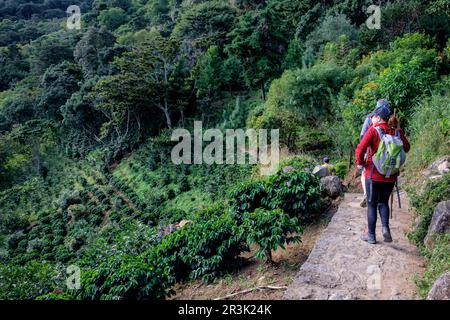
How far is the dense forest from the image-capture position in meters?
5.07

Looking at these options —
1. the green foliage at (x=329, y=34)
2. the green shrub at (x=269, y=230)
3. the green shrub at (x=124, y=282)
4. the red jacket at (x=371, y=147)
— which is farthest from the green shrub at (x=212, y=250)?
the green foliage at (x=329, y=34)

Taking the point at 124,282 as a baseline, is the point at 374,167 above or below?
above

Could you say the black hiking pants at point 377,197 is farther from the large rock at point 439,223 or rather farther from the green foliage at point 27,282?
the green foliage at point 27,282

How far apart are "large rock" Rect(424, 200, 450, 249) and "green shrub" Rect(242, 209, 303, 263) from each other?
4.49ft

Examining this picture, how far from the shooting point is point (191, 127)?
2127 cm

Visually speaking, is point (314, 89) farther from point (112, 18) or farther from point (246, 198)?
point (112, 18)

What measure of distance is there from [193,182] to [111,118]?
9091 mm

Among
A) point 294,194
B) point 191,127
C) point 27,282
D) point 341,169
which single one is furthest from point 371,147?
point 191,127

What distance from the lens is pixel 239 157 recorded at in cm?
1484

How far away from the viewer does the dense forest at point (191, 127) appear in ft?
16.6

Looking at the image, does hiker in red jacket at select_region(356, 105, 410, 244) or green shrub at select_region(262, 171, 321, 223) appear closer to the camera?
hiker in red jacket at select_region(356, 105, 410, 244)
